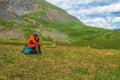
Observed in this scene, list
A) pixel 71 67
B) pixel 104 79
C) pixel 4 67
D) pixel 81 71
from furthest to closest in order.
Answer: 1. pixel 71 67
2. pixel 81 71
3. pixel 4 67
4. pixel 104 79

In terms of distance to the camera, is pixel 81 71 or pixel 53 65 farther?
pixel 53 65

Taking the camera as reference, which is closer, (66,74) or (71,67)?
(66,74)

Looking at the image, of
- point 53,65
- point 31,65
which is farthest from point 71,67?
point 31,65

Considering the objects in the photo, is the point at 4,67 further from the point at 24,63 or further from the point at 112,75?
the point at 112,75

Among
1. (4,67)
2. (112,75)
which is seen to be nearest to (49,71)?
(4,67)

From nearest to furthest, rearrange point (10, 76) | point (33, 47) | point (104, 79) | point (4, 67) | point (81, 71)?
point (10, 76) → point (104, 79) → point (4, 67) → point (81, 71) → point (33, 47)

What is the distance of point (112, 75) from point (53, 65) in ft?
19.5

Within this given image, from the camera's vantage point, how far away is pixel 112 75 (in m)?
27.1

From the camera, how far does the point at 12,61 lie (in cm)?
3000

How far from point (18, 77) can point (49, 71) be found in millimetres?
4123

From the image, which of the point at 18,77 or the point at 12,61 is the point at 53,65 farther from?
the point at 18,77

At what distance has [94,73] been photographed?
27.4 metres

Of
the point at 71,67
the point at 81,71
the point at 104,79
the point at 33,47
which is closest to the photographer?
the point at 104,79

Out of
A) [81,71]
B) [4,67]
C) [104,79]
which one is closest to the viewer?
[104,79]
